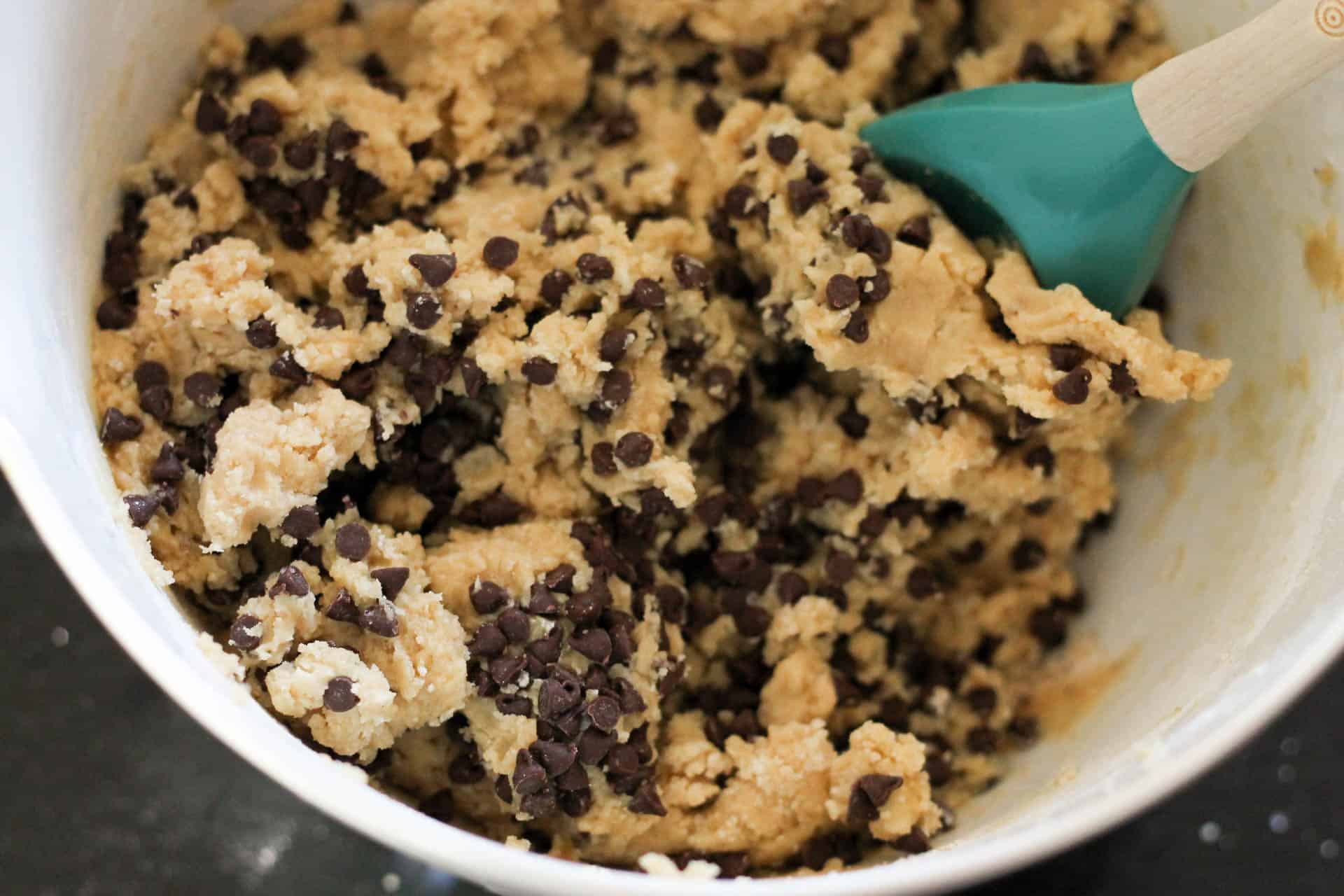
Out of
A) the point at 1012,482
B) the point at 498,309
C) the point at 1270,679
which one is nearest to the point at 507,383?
the point at 498,309

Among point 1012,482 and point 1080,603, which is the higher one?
point 1012,482

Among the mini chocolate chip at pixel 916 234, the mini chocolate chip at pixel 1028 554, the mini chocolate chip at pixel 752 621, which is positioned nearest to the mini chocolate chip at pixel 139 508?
the mini chocolate chip at pixel 752 621

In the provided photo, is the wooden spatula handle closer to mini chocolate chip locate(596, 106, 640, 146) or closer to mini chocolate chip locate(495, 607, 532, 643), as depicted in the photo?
mini chocolate chip locate(596, 106, 640, 146)

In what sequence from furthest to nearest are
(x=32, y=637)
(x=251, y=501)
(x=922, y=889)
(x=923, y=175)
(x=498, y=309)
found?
(x=32, y=637) < (x=923, y=175) < (x=498, y=309) < (x=251, y=501) < (x=922, y=889)

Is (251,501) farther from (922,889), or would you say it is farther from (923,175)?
(923,175)

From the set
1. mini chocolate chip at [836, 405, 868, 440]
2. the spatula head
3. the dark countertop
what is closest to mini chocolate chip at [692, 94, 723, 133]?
the spatula head

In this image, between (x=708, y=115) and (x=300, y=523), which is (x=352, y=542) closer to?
(x=300, y=523)
